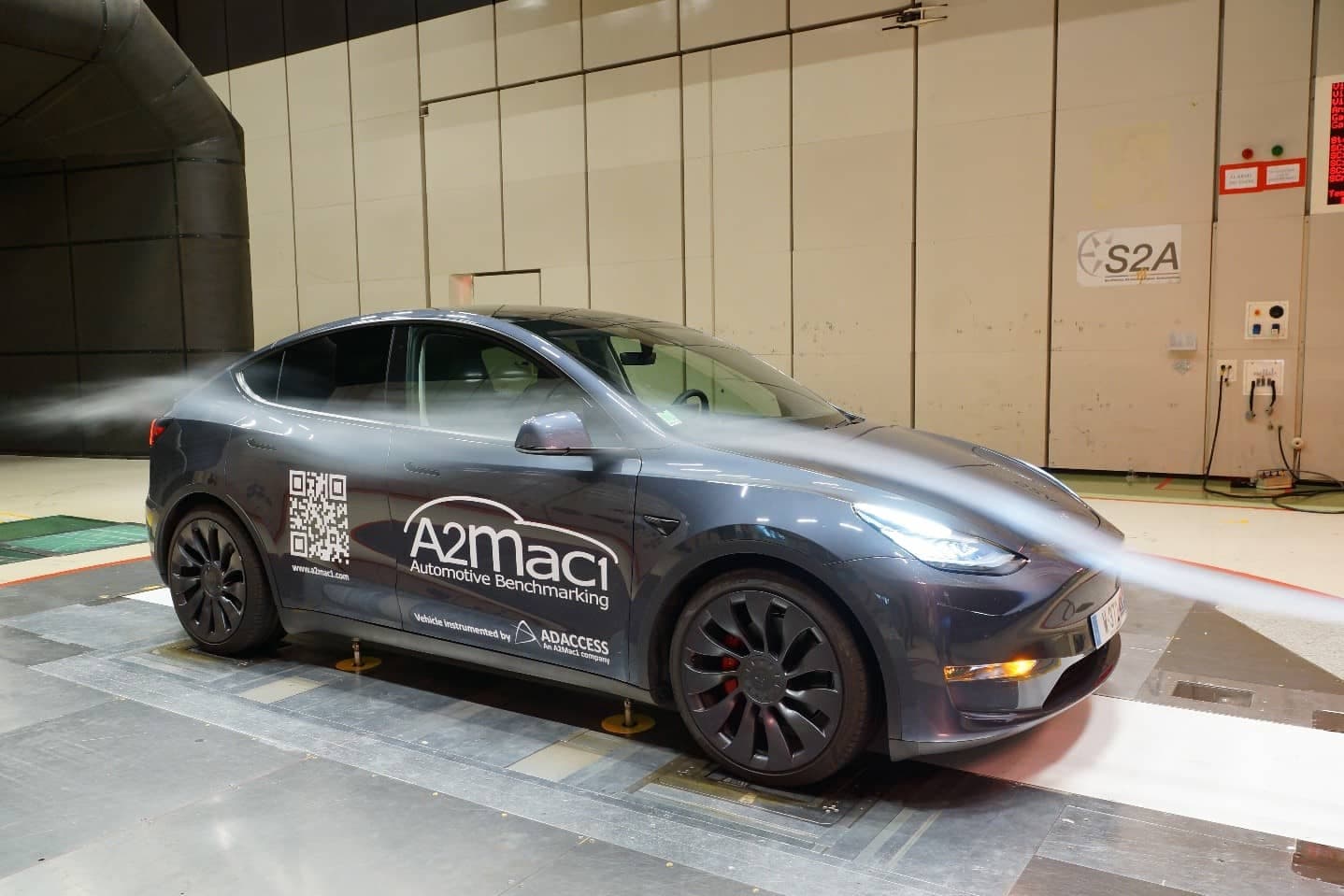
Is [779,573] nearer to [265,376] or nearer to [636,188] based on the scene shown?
[265,376]

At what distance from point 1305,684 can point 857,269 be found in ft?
22.4

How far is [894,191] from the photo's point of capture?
9.72 metres

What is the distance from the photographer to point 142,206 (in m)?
12.6

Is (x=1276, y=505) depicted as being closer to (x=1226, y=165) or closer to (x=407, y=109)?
(x=1226, y=165)

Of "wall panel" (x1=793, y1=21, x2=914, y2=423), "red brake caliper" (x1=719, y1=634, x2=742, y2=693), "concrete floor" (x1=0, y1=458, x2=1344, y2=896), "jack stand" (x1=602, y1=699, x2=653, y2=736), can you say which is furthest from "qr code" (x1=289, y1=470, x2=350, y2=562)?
"wall panel" (x1=793, y1=21, x2=914, y2=423)

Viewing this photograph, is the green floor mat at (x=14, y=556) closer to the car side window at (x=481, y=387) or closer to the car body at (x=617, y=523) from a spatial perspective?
the car body at (x=617, y=523)

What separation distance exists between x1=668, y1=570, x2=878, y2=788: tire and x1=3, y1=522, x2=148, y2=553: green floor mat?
5681 millimetres

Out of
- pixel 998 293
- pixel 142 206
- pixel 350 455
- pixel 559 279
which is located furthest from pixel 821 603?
pixel 142 206

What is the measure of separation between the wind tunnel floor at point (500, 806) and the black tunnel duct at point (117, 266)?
9.78 metres

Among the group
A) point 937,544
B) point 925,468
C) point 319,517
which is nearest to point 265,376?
point 319,517

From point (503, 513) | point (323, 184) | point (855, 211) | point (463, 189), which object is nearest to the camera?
point (503, 513)

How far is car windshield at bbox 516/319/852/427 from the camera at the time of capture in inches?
137

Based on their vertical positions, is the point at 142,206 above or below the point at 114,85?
below

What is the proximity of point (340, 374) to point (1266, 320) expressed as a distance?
775 cm
